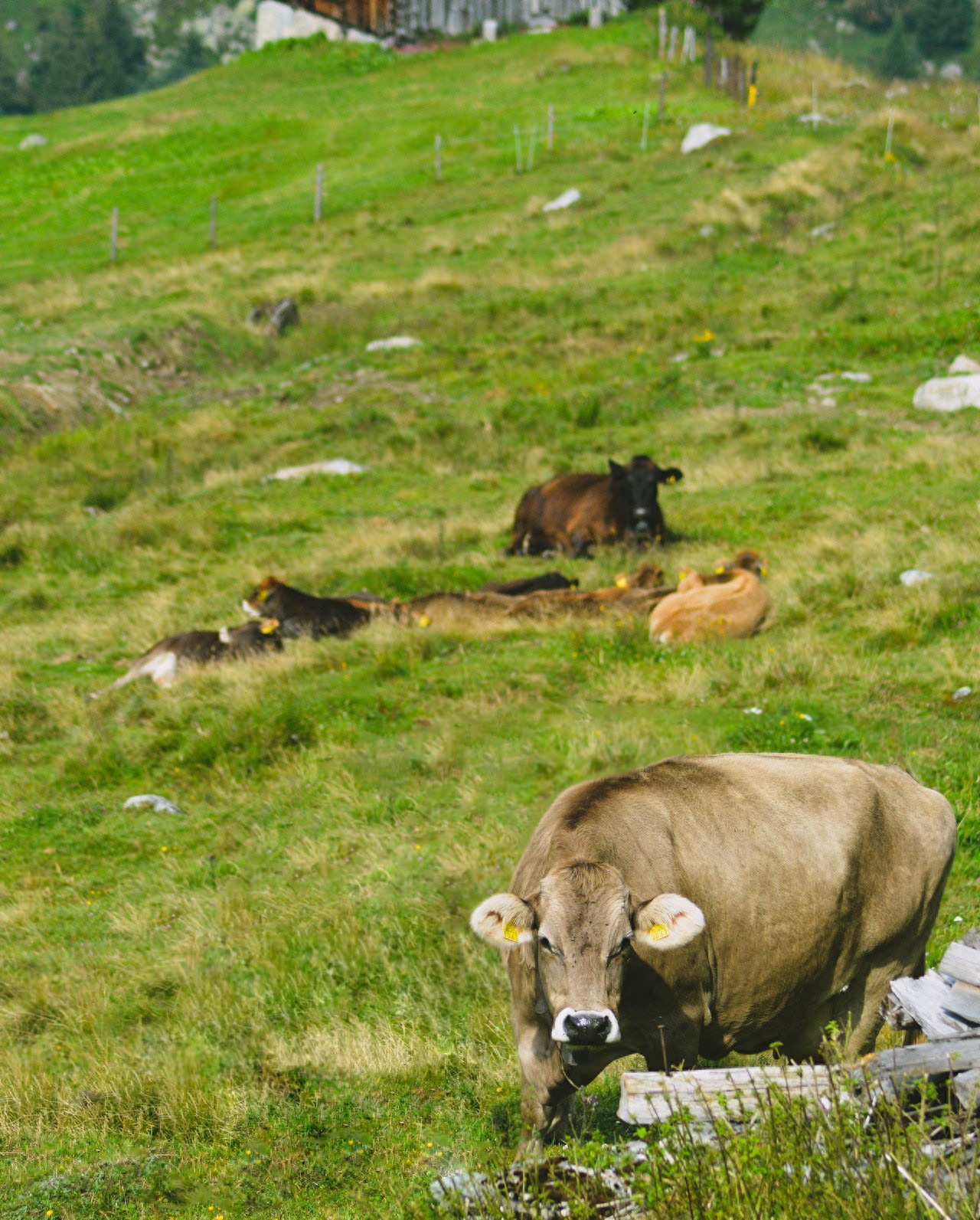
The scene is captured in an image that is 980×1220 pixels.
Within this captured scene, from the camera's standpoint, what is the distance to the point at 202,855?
30.5 ft

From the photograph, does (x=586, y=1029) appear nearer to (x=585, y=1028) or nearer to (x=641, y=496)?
(x=585, y=1028)

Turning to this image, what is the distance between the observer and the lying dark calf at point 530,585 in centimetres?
1472

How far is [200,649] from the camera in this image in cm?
1320

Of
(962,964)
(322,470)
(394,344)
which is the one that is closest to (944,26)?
(394,344)

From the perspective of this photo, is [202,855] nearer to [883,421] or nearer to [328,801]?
[328,801]

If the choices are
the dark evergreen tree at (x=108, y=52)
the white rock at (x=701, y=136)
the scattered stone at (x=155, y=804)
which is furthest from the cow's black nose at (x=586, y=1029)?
the dark evergreen tree at (x=108, y=52)

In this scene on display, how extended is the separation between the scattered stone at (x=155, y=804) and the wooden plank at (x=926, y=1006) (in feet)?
21.2

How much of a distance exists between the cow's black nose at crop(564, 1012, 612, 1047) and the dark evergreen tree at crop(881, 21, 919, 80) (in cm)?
11556

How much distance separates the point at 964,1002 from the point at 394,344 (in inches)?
957

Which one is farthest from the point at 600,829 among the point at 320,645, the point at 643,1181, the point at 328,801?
the point at 320,645

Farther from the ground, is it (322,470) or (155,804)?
(155,804)

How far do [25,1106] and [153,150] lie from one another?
173 ft

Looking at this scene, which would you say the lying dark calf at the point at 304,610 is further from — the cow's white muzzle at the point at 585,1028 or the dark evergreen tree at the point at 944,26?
the dark evergreen tree at the point at 944,26

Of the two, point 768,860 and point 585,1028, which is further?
point 768,860
